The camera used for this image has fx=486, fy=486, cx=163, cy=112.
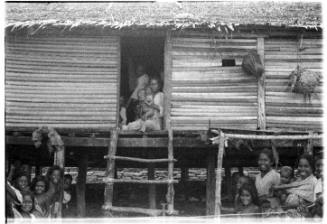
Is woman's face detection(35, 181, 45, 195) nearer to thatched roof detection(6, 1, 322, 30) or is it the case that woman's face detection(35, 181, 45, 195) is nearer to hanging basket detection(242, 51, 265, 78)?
thatched roof detection(6, 1, 322, 30)

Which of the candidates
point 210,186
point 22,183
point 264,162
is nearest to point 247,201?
point 264,162

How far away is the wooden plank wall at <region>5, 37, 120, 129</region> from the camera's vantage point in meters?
10.2

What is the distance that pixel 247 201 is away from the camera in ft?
28.6

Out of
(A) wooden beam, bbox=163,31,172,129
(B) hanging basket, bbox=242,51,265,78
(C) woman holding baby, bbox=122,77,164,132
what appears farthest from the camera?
(A) wooden beam, bbox=163,31,172,129

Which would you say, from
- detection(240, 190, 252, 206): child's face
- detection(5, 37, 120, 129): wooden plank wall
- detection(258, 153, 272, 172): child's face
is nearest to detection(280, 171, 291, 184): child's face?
detection(258, 153, 272, 172): child's face

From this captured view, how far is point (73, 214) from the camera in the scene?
434 inches

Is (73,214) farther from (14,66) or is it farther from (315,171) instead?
(315,171)

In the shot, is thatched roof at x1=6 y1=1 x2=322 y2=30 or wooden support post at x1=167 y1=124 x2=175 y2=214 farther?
thatched roof at x1=6 y1=1 x2=322 y2=30

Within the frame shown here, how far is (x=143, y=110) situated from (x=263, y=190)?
10.0 feet

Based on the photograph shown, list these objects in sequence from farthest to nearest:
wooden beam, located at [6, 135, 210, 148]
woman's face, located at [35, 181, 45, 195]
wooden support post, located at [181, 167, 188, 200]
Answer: wooden support post, located at [181, 167, 188, 200], wooden beam, located at [6, 135, 210, 148], woman's face, located at [35, 181, 45, 195]

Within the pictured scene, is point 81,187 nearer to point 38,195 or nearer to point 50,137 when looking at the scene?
point 38,195

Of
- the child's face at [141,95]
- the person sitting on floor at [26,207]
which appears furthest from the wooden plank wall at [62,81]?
the person sitting on floor at [26,207]

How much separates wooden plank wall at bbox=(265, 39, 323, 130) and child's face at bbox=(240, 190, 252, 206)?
2076 mm

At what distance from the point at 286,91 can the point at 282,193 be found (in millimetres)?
2410
